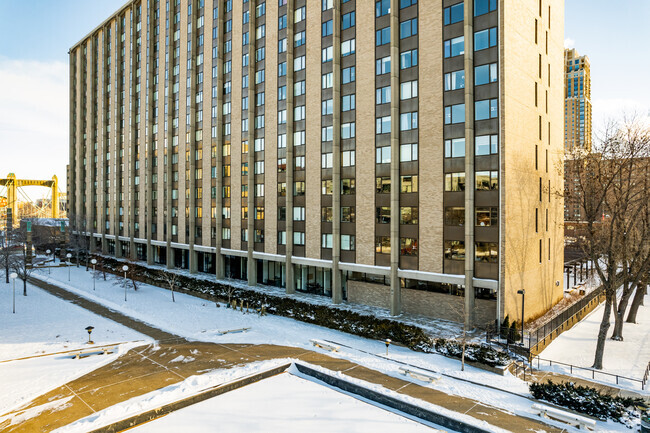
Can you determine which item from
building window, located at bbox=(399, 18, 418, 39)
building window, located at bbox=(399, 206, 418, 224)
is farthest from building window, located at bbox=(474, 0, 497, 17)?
building window, located at bbox=(399, 206, 418, 224)

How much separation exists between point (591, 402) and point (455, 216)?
48.8ft

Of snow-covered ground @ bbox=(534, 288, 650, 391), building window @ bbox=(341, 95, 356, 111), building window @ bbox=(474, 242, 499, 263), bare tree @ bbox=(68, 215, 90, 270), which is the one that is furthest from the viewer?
bare tree @ bbox=(68, 215, 90, 270)

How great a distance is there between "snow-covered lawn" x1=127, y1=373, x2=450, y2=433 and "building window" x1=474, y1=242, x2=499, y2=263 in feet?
48.6

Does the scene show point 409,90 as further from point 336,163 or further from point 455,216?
point 455,216

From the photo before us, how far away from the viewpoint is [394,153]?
30.5m

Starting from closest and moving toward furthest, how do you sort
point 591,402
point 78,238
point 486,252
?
point 591,402 → point 486,252 → point 78,238

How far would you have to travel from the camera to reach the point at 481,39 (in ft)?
88.8

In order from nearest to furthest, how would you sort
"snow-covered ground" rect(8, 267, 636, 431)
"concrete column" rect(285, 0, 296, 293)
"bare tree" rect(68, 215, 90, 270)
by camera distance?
"snow-covered ground" rect(8, 267, 636, 431) → "concrete column" rect(285, 0, 296, 293) → "bare tree" rect(68, 215, 90, 270)

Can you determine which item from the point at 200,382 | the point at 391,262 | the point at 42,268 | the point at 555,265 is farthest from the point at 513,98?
the point at 42,268

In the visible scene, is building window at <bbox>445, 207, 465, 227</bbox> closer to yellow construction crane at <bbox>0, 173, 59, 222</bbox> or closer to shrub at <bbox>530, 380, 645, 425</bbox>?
shrub at <bbox>530, 380, 645, 425</bbox>

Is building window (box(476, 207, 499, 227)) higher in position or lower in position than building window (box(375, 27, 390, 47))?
lower

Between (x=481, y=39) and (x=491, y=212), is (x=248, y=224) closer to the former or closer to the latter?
(x=491, y=212)

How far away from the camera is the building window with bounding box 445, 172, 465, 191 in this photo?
27.6 metres

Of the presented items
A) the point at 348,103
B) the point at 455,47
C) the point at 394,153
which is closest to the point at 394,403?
the point at 394,153
